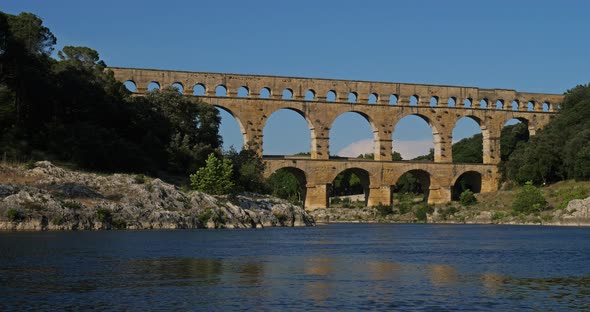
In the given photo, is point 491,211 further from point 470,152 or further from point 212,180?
point 470,152

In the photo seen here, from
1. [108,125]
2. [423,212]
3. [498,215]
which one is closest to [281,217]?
[108,125]

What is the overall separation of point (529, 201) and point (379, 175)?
1413cm

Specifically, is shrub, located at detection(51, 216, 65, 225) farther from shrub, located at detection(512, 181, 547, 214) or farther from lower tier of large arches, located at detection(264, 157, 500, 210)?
shrub, located at detection(512, 181, 547, 214)

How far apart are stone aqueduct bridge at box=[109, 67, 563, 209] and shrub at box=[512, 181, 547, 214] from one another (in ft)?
37.2

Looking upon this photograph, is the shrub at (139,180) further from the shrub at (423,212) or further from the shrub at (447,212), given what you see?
the shrub at (447,212)

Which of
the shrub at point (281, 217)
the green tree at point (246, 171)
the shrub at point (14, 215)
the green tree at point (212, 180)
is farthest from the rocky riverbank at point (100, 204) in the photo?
the green tree at point (246, 171)

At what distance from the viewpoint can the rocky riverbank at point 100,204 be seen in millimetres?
36094

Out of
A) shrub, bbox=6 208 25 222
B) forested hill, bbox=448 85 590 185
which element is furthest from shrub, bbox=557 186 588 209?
shrub, bbox=6 208 25 222

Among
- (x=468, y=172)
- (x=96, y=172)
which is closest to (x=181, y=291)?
(x=96, y=172)

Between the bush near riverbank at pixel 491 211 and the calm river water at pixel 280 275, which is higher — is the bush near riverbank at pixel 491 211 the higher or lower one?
the higher one

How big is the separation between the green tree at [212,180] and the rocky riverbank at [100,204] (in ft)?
4.65

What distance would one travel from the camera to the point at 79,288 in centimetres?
1658

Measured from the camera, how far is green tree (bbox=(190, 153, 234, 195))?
1909 inches

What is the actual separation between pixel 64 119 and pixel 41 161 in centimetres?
885
